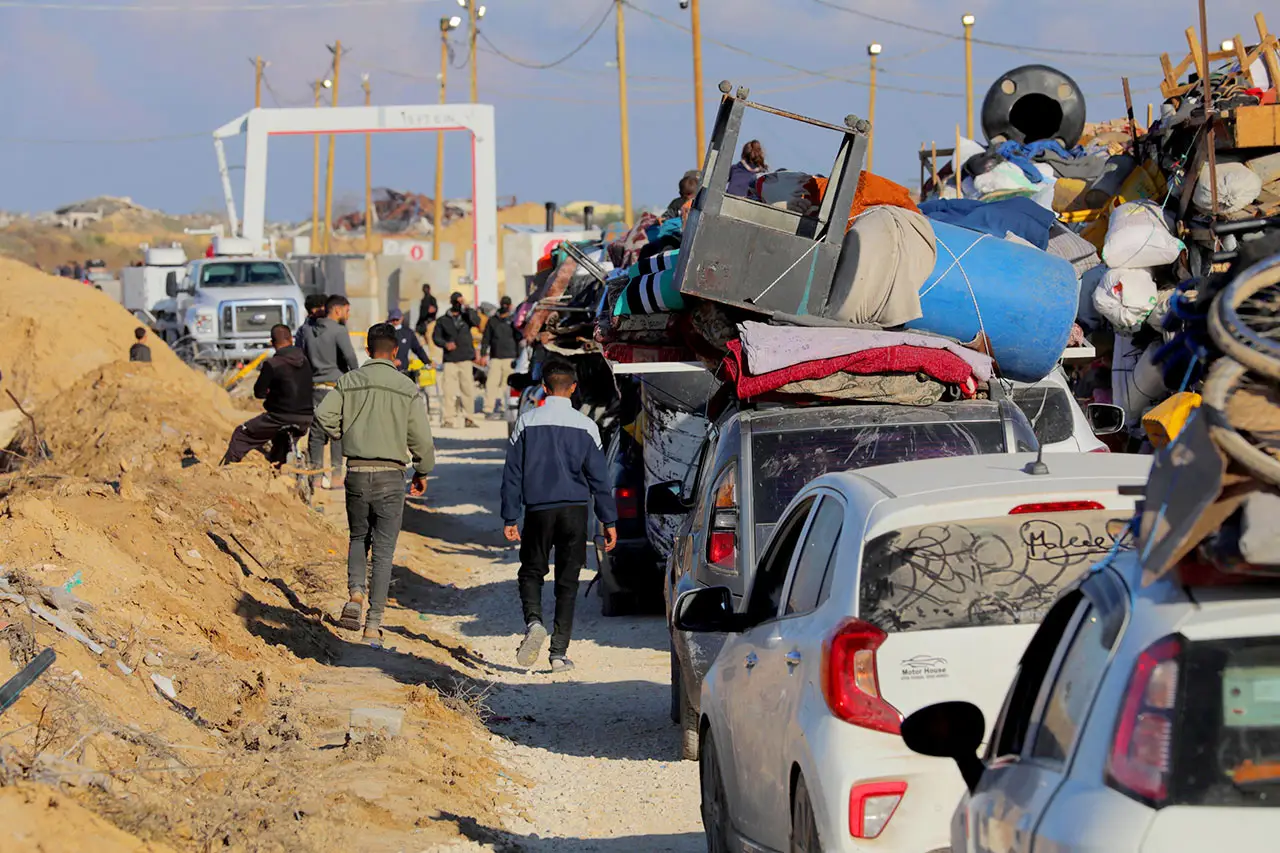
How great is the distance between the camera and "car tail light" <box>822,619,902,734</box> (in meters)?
4.82

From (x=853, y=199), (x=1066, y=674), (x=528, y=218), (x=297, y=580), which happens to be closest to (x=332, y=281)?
(x=297, y=580)

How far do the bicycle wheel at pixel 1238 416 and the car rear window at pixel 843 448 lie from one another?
526cm

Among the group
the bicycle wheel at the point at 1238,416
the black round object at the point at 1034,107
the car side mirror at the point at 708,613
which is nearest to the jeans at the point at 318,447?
the black round object at the point at 1034,107

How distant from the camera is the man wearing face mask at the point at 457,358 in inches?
1193

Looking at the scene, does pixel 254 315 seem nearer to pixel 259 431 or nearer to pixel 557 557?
pixel 259 431

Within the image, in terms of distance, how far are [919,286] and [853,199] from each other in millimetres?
974

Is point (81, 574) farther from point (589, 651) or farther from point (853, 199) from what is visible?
A: point (853, 199)

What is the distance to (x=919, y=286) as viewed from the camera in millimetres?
10648

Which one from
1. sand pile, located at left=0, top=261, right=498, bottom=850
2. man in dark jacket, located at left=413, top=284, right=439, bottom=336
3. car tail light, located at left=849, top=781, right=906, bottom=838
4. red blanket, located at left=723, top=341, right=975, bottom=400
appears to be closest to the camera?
car tail light, located at left=849, top=781, right=906, bottom=838

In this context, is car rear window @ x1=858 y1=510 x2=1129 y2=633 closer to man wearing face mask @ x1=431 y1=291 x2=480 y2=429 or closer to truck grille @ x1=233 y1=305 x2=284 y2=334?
man wearing face mask @ x1=431 y1=291 x2=480 y2=429

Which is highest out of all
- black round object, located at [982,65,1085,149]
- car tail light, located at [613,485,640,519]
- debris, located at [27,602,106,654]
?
black round object, located at [982,65,1085,149]

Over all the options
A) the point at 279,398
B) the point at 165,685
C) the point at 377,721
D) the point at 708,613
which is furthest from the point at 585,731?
the point at 279,398

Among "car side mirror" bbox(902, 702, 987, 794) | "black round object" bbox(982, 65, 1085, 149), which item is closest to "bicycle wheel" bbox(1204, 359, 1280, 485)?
"car side mirror" bbox(902, 702, 987, 794)

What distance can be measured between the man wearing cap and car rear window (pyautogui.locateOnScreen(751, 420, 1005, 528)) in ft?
70.1
